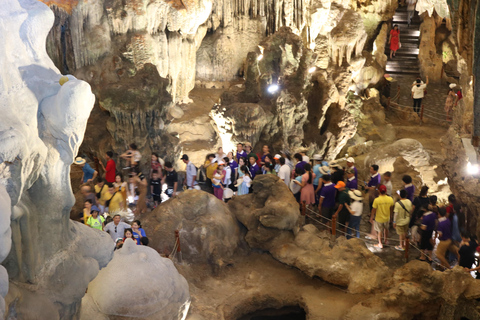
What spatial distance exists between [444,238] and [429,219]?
0.31 meters

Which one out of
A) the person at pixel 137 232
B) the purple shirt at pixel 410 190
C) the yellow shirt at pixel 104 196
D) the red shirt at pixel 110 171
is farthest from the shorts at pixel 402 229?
the red shirt at pixel 110 171

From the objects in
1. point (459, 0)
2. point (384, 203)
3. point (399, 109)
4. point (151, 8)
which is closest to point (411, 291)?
point (384, 203)

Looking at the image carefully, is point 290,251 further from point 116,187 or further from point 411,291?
point 116,187

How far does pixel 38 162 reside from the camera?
4.16m

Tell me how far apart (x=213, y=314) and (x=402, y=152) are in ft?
24.0

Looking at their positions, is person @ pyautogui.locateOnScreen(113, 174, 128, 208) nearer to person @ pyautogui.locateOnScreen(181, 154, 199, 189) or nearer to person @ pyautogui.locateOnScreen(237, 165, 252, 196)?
person @ pyautogui.locateOnScreen(181, 154, 199, 189)

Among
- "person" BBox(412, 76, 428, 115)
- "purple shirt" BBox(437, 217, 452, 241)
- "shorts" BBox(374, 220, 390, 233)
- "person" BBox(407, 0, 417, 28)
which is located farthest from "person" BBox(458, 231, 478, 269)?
"person" BBox(407, 0, 417, 28)

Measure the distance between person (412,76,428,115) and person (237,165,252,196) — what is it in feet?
25.9

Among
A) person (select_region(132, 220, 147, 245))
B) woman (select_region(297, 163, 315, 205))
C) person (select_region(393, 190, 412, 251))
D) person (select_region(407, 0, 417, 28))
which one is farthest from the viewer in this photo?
person (select_region(407, 0, 417, 28))

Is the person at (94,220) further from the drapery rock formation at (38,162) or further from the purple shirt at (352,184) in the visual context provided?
the purple shirt at (352,184)

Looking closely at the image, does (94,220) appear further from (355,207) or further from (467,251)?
(467,251)

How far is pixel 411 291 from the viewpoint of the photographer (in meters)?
6.38

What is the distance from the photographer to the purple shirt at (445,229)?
723 centimetres

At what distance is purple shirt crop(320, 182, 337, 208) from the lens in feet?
27.3
